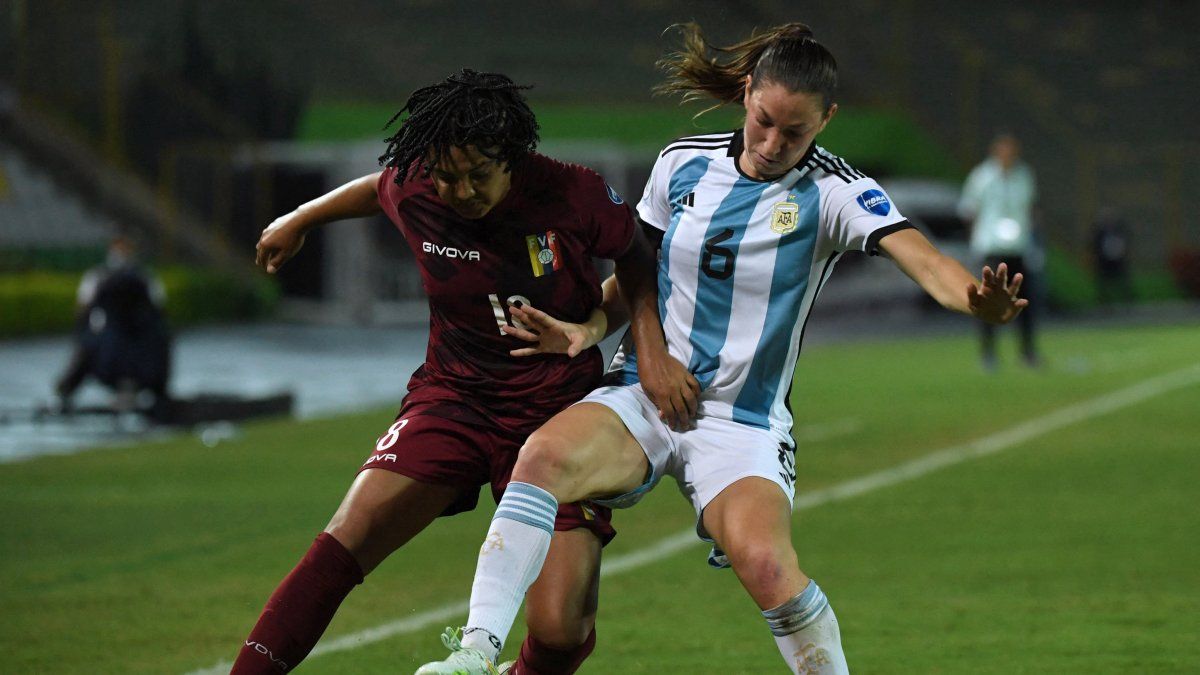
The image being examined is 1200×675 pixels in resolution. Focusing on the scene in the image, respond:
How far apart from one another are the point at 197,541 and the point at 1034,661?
180 inches

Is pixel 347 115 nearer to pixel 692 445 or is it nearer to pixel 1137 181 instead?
pixel 1137 181

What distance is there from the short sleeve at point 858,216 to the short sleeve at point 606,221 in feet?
1.85

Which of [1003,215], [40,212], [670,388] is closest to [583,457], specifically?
[670,388]

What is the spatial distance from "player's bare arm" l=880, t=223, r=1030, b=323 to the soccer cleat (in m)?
1.45

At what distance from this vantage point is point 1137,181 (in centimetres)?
4034

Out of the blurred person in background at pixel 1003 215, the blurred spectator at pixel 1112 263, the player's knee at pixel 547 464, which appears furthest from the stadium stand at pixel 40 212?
the player's knee at pixel 547 464

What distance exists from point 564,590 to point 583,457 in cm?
52

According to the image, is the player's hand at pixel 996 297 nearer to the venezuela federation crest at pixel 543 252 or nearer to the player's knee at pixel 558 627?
the venezuela federation crest at pixel 543 252

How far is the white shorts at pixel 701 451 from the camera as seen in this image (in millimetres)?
5066

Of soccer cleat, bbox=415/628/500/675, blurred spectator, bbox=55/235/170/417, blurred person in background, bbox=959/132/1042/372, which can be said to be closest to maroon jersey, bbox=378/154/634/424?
soccer cleat, bbox=415/628/500/675

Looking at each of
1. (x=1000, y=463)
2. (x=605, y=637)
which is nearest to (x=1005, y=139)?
(x=1000, y=463)

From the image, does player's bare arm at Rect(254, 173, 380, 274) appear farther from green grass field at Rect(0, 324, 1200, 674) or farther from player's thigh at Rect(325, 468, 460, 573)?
green grass field at Rect(0, 324, 1200, 674)

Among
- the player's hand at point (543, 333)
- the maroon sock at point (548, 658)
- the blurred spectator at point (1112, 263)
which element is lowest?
the blurred spectator at point (1112, 263)

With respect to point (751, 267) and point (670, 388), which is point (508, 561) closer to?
point (670, 388)
